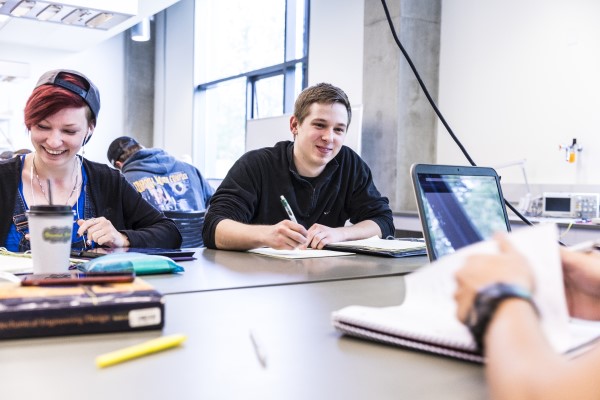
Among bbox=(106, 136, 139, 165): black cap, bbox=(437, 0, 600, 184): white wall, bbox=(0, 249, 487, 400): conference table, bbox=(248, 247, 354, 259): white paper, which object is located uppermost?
bbox=(437, 0, 600, 184): white wall

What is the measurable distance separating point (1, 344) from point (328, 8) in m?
4.98

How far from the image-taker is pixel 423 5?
430 cm

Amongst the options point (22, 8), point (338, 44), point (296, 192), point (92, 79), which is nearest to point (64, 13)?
point (22, 8)

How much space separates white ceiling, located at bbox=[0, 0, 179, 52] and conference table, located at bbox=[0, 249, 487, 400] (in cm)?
562

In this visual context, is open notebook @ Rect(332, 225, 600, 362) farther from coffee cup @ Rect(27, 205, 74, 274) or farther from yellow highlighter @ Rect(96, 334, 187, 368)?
coffee cup @ Rect(27, 205, 74, 274)

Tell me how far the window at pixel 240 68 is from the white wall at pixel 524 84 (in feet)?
6.09

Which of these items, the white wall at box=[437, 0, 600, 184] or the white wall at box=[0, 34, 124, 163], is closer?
the white wall at box=[437, 0, 600, 184]

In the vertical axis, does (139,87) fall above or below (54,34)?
below

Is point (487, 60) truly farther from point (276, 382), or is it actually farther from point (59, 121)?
point (276, 382)

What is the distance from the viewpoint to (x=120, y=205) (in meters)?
1.85

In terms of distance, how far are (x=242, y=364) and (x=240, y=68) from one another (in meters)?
6.55

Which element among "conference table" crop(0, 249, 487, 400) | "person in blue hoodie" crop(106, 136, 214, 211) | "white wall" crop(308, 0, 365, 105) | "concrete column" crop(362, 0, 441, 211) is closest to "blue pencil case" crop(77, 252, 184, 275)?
"conference table" crop(0, 249, 487, 400)

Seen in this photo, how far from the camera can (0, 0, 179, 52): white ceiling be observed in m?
6.41

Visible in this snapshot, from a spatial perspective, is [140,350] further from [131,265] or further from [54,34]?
[54,34]
